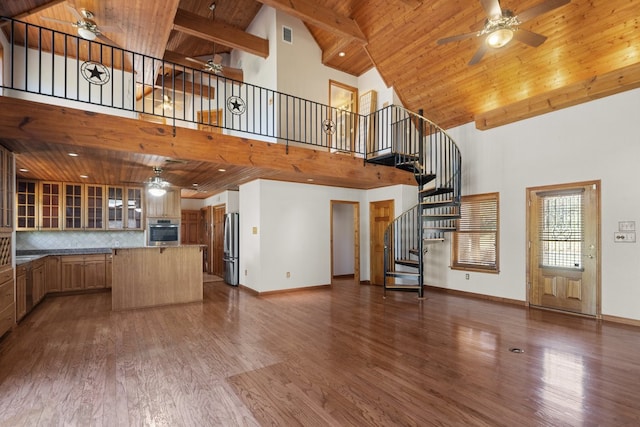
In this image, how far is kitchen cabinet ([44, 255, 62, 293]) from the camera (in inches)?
247

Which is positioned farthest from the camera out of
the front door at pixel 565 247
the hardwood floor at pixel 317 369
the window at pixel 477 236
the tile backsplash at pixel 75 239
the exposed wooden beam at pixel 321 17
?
the tile backsplash at pixel 75 239

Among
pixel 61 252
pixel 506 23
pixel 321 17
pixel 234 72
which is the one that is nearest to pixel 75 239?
pixel 61 252

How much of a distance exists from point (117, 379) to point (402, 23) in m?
6.94

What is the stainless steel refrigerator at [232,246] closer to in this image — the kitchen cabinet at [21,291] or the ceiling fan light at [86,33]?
the kitchen cabinet at [21,291]

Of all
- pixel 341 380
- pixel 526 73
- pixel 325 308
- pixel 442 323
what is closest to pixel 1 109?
pixel 341 380

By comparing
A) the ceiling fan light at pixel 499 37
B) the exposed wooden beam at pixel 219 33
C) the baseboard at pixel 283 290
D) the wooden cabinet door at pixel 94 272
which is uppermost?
the exposed wooden beam at pixel 219 33

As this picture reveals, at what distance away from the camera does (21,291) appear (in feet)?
15.4

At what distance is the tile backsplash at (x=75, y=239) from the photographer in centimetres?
674

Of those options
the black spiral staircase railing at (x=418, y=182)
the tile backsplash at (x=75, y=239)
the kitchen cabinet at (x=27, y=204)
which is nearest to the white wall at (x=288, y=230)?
the black spiral staircase railing at (x=418, y=182)

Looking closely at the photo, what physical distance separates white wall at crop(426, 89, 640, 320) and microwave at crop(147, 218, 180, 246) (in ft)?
20.8

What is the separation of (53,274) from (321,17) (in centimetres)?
731

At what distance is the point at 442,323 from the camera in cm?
463

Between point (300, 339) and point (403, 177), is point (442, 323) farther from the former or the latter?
point (403, 177)

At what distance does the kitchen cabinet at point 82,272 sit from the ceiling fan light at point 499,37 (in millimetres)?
7942
